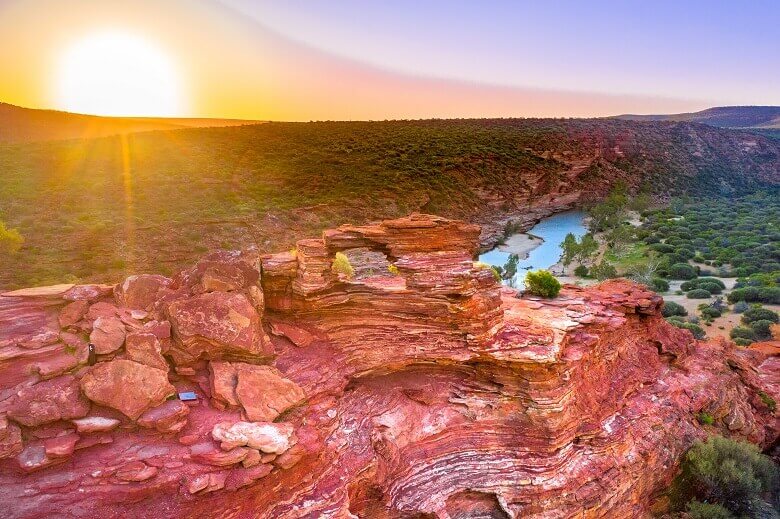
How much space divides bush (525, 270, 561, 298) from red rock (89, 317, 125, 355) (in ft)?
49.7

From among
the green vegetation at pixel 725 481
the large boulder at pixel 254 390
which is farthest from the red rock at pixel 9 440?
the green vegetation at pixel 725 481

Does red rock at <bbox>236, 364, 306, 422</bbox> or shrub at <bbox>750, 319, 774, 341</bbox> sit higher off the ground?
red rock at <bbox>236, 364, 306, 422</bbox>

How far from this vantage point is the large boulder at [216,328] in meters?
10.9

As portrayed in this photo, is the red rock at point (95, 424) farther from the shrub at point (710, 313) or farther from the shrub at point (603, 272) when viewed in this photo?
the shrub at point (603, 272)

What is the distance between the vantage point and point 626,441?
14914mm

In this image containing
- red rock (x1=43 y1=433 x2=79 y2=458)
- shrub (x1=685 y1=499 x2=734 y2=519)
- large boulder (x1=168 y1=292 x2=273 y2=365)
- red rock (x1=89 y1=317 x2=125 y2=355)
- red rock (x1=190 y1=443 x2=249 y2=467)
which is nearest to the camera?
red rock (x1=43 y1=433 x2=79 y2=458)

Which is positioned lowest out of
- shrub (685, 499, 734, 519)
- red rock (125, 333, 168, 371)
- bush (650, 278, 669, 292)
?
bush (650, 278, 669, 292)

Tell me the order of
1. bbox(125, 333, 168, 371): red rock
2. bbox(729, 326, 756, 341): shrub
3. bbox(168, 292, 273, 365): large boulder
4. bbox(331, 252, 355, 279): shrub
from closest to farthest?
bbox(125, 333, 168, 371): red rock
bbox(168, 292, 273, 365): large boulder
bbox(331, 252, 355, 279): shrub
bbox(729, 326, 756, 341): shrub

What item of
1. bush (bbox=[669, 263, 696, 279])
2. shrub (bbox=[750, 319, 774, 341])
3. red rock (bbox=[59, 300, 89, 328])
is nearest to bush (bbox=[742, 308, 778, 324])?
shrub (bbox=[750, 319, 774, 341])

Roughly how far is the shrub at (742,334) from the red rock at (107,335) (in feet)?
122

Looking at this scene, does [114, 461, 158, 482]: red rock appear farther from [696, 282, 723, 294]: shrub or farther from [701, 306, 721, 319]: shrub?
[696, 282, 723, 294]: shrub

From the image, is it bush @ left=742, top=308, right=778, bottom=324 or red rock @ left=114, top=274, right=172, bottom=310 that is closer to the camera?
red rock @ left=114, top=274, right=172, bottom=310

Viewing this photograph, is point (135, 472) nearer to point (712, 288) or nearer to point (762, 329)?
point (762, 329)

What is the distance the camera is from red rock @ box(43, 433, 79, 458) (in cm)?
805
